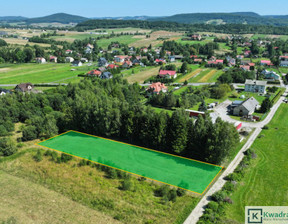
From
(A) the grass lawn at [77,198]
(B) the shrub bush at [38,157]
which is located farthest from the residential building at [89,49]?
(A) the grass lawn at [77,198]

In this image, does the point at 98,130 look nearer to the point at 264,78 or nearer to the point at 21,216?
the point at 21,216

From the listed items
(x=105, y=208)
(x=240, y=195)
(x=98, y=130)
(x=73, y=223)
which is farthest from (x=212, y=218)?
(x=98, y=130)

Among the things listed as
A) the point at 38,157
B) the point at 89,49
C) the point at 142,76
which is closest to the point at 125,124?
the point at 38,157

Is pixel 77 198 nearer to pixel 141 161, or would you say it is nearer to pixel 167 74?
pixel 141 161

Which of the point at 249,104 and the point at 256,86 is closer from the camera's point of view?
the point at 249,104

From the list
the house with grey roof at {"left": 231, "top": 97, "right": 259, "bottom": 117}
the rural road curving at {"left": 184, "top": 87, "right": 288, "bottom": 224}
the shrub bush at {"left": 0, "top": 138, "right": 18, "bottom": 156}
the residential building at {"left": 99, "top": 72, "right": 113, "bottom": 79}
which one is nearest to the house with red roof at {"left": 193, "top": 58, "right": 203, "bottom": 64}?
the residential building at {"left": 99, "top": 72, "right": 113, "bottom": 79}

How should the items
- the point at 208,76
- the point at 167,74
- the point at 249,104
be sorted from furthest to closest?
1. the point at 208,76
2. the point at 167,74
3. the point at 249,104
